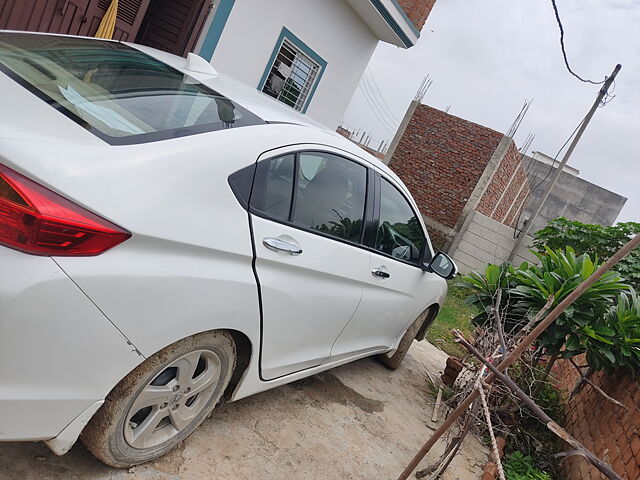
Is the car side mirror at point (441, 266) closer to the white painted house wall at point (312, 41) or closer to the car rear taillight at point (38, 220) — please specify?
the car rear taillight at point (38, 220)

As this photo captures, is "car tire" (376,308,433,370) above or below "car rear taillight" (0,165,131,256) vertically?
below

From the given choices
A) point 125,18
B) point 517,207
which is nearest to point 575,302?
point 125,18

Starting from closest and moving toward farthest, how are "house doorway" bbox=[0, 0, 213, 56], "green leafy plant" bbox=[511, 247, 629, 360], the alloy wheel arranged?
the alloy wheel → "green leafy plant" bbox=[511, 247, 629, 360] → "house doorway" bbox=[0, 0, 213, 56]

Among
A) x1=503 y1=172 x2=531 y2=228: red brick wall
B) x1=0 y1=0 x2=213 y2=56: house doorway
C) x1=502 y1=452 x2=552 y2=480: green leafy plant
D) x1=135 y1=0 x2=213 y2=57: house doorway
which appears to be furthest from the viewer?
x1=503 y1=172 x2=531 y2=228: red brick wall

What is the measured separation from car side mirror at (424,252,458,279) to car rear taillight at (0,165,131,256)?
2.83 meters

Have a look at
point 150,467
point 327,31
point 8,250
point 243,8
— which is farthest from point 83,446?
point 327,31

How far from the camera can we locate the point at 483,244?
12203 mm

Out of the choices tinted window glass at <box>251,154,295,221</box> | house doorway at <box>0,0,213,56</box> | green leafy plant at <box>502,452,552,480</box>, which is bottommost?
green leafy plant at <box>502,452,552,480</box>

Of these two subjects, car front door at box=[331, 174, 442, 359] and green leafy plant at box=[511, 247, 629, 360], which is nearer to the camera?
car front door at box=[331, 174, 442, 359]

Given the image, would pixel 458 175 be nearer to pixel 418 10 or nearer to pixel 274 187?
pixel 418 10

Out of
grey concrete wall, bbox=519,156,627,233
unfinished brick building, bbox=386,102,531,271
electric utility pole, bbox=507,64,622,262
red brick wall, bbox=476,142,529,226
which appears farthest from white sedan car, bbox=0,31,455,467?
grey concrete wall, bbox=519,156,627,233

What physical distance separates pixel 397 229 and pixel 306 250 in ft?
4.15

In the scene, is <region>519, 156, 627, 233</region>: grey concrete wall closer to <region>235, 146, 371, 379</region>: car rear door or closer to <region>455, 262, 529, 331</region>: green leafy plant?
<region>455, 262, 529, 331</region>: green leafy plant

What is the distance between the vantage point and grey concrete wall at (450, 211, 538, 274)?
39.1 ft
